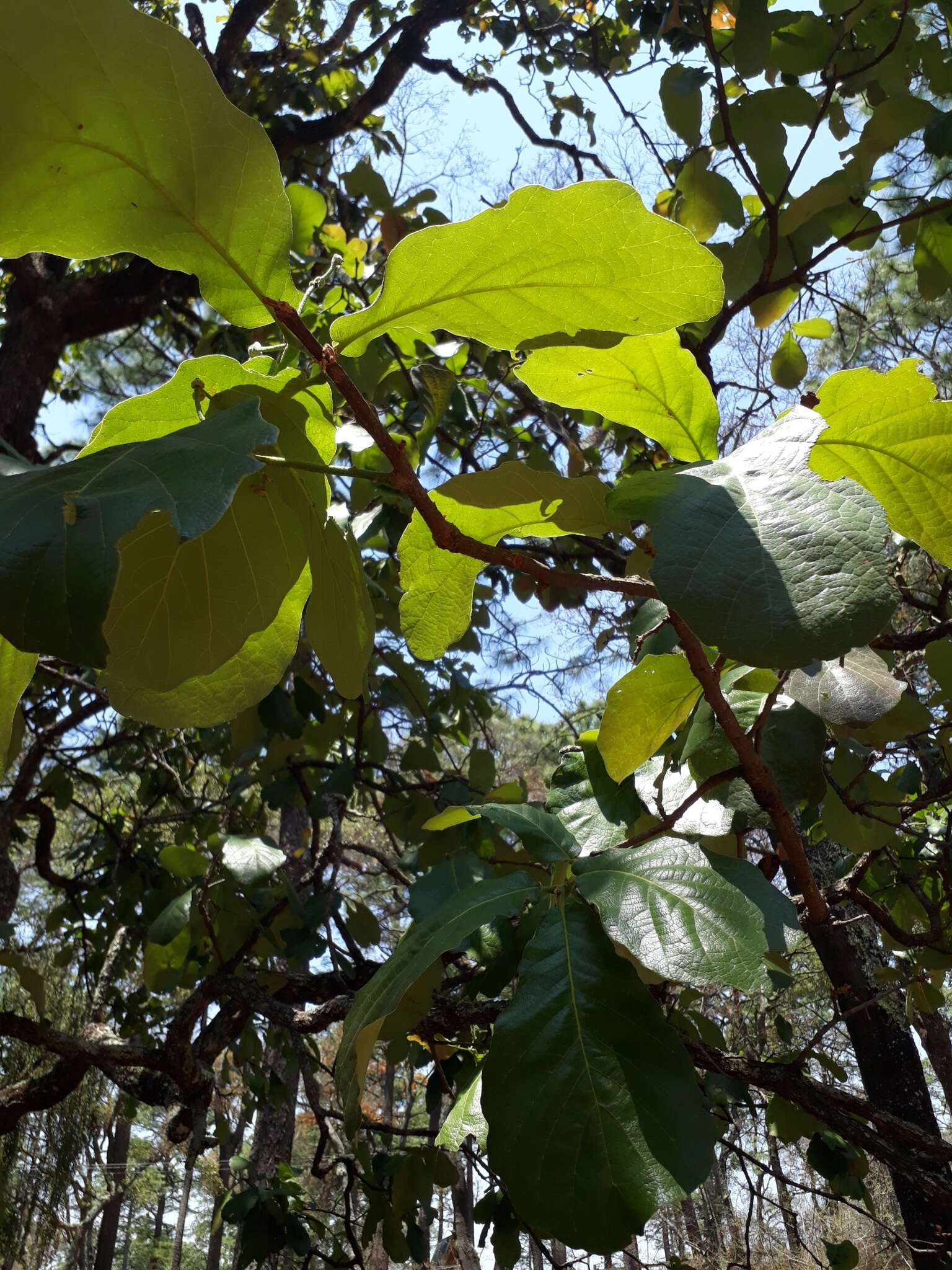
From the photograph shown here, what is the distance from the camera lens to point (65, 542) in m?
0.30

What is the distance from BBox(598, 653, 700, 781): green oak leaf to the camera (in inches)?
24.2

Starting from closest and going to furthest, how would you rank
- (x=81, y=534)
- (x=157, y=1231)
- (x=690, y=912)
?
(x=81, y=534), (x=690, y=912), (x=157, y=1231)

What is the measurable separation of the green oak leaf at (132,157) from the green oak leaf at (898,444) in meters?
0.31

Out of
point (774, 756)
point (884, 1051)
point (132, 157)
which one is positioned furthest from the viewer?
point (884, 1051)

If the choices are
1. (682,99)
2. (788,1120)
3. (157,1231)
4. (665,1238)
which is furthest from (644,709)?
(157,1231)

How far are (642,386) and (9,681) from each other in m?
0.37

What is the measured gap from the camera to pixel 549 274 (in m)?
0.45

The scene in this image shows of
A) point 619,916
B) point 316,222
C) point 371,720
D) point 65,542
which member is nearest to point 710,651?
point 619,916

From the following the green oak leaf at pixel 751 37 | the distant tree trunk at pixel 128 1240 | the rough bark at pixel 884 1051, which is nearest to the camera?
the green oak leaf at pixel 751 37

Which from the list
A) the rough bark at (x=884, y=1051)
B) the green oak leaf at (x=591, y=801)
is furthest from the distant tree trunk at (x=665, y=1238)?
the green oak leaf at (x=591, y=801)

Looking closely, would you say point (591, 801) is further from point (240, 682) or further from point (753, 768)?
point (240, 682)

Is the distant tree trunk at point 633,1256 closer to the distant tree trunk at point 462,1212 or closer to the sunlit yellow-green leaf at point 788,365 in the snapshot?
the distant tree trunk at point 462,1212

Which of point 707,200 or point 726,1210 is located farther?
point 726,1210

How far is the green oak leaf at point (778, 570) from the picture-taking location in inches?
13.1
